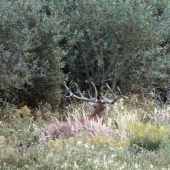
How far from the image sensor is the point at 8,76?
9352mm

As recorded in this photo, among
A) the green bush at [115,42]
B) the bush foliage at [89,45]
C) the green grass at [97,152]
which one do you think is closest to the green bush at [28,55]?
the bush foliage at [89,45]

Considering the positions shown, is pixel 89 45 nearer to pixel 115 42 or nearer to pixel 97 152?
pixel 115 42

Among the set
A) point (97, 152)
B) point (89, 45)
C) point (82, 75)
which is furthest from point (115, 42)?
point (97, 152)

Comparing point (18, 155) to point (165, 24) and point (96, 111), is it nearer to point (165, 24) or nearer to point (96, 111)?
point (96, 111)

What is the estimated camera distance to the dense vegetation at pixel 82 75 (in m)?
5.41

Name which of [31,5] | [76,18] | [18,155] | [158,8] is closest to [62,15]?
[76,18]

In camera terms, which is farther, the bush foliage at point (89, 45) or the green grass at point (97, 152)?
the bush foliage at point (89, 45)

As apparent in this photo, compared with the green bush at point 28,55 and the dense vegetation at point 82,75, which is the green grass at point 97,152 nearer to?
the dense vegetation at point 82,75

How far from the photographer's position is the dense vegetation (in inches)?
213

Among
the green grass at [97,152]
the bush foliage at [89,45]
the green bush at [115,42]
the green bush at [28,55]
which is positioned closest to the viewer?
the green grass at [97,152]

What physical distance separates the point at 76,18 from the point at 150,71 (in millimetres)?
4075

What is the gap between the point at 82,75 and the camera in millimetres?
14938

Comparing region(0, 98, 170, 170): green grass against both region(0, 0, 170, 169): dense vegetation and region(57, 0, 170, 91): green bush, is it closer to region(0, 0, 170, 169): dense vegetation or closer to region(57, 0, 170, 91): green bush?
region(0, 0, 170, 169): dense vegetation

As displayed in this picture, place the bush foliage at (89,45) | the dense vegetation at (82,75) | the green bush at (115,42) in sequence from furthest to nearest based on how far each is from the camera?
1. the green bush at (115,42)
2. the bush foliage at (89,45)
3. the dense vegetation at (82,75)
